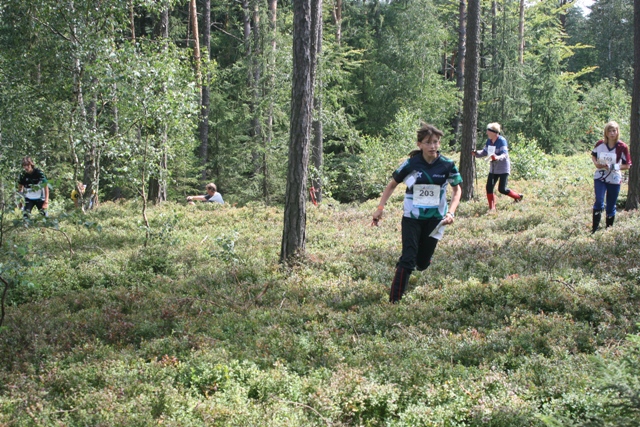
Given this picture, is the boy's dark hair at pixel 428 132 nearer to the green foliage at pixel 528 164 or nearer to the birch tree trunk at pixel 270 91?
the birch tree trunk at pixel 270 91

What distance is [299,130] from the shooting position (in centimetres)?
875

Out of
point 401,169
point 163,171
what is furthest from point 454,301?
point 163,171

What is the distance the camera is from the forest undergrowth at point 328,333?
415 cm

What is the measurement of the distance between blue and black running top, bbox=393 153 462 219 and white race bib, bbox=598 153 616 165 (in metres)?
4.56

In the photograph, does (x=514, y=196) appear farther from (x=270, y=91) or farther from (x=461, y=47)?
(x=461, y=47)

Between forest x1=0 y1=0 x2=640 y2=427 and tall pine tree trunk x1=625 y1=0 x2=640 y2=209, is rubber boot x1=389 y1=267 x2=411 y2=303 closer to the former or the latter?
forest x1=0 y1=0 x2=640 y2=427

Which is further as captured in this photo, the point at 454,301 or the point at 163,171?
the point at 163,171

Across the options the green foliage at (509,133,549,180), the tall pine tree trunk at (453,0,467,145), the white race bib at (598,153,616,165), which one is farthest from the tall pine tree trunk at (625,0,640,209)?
the tall pine tree trunk at (453,0,467,145)

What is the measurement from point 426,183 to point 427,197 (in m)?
0.19

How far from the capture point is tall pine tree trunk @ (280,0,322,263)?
8.48m

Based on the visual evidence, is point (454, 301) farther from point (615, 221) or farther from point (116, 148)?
point (116, 148)

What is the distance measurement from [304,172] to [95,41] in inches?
326

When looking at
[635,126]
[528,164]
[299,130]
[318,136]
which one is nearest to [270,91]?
[318,136]

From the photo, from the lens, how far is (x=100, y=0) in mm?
13867
